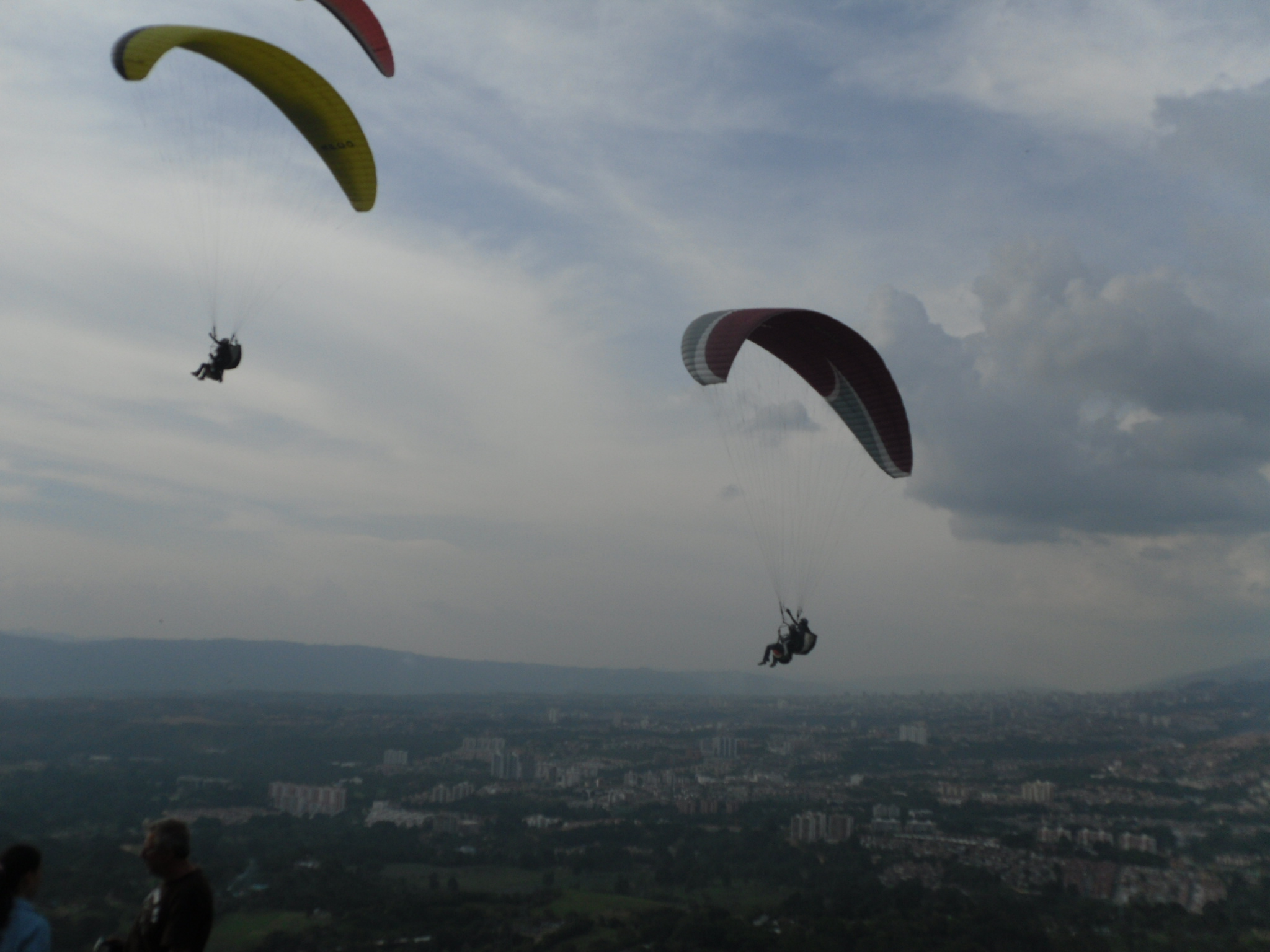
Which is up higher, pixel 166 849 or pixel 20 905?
pixel 166 849

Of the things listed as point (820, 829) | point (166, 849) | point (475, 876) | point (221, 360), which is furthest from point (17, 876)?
point (820, 829)

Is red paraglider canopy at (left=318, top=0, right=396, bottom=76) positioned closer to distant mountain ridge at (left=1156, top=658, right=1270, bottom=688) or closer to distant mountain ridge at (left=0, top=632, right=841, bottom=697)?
distant mountain ridge at (left=0, top=632, right=841, bottom=697)

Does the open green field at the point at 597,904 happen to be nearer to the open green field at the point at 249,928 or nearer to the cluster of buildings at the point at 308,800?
the open green field at the point at 249,928

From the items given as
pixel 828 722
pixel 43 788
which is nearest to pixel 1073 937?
pixel 43 788

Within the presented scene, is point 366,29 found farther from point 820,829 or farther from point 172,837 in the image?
point 820,829

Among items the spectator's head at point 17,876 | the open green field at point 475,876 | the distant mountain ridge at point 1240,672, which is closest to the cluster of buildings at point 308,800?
the open green field at point 475,876

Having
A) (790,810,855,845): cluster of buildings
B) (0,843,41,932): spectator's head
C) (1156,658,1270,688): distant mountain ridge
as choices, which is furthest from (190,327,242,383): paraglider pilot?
(1156,658,1270,688): distant mountain ridge

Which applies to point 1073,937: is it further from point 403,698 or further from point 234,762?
point 403,698
